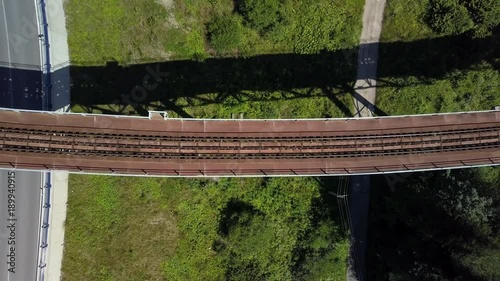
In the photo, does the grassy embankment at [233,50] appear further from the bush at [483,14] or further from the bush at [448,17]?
the bush at [483,14]

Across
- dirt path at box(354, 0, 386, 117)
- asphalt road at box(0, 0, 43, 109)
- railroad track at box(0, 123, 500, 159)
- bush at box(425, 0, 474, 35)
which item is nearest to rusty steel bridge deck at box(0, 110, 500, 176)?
railroad track at box(0, 123, 500, 159)

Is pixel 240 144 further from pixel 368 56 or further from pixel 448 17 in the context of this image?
pixel 448 17

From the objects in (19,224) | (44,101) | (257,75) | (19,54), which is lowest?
(19,224)

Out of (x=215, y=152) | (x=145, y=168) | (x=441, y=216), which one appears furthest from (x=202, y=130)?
(x=441, y=216)

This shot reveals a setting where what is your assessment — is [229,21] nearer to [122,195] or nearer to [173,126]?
[173,126]

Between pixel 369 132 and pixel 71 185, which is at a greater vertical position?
pixel 369 132

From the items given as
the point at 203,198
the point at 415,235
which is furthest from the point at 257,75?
the point at 415,235

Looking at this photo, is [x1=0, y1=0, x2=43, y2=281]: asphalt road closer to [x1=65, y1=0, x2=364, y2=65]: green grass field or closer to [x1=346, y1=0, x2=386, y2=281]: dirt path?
[x1=65, y1=0, x2=364, y2=65]: green grass field
